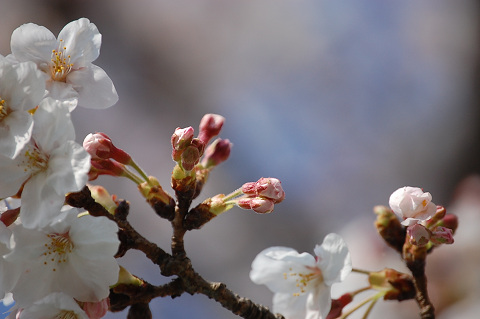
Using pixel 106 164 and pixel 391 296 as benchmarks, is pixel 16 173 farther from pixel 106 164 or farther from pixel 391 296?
pixel 391 296

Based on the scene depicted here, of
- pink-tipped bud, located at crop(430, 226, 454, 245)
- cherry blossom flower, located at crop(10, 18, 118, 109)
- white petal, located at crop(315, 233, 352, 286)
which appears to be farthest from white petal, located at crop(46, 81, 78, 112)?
pink-tipped bud, located at crop(430, 226, 454, 245)

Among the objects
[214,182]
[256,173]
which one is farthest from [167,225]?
[256,173]

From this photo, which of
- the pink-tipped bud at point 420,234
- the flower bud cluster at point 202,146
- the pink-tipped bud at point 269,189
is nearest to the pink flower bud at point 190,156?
the flower bud cluster at point 202,146

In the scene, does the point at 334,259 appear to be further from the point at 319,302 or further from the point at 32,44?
the point at 32,44

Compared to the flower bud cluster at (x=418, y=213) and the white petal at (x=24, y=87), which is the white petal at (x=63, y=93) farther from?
the flower bud cluster at (x=418, y=213)

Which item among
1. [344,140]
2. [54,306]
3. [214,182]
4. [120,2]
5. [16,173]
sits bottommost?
[54,306]

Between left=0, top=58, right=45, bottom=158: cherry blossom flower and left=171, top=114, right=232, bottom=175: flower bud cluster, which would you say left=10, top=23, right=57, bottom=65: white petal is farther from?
left=171, top=114, right=232, bottom=175: flower bud cluster
